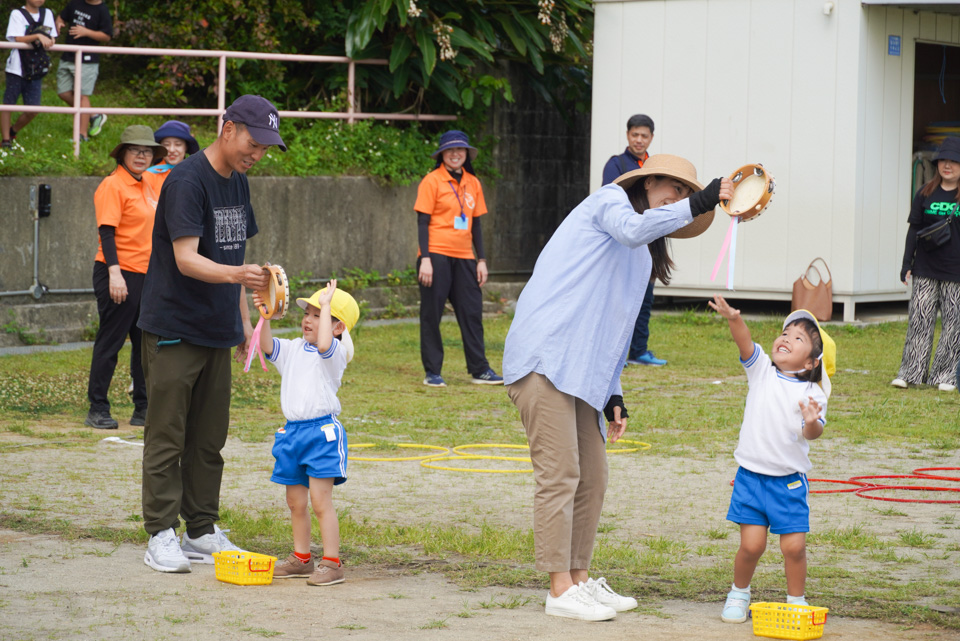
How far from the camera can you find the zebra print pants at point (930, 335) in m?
11.0

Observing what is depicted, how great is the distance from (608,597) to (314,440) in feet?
4.48

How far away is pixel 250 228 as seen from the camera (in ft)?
20.0

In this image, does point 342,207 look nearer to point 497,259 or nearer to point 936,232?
point 497,259

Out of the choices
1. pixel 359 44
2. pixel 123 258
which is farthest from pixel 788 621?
pixel 359 44

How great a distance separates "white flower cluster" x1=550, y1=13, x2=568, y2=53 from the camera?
17.3 meters

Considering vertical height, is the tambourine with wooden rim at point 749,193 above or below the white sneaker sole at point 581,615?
above

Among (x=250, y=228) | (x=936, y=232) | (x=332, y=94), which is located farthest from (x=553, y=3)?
(x=250, y=228)

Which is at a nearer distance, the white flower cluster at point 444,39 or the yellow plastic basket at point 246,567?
the yellow plastic basket at point 246,567

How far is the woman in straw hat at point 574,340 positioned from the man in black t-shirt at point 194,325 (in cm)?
122

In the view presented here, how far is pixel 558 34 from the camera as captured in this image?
686 inches

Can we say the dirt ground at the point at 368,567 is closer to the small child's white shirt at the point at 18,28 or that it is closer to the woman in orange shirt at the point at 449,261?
the woman in orange shirt at the point at 449,261

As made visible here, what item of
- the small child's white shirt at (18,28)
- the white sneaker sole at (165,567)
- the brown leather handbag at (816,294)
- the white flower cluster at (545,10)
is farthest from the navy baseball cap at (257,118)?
A: the white flower cluster at (545,10)

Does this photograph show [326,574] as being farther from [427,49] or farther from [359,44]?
[427,49]

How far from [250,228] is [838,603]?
120 inches
